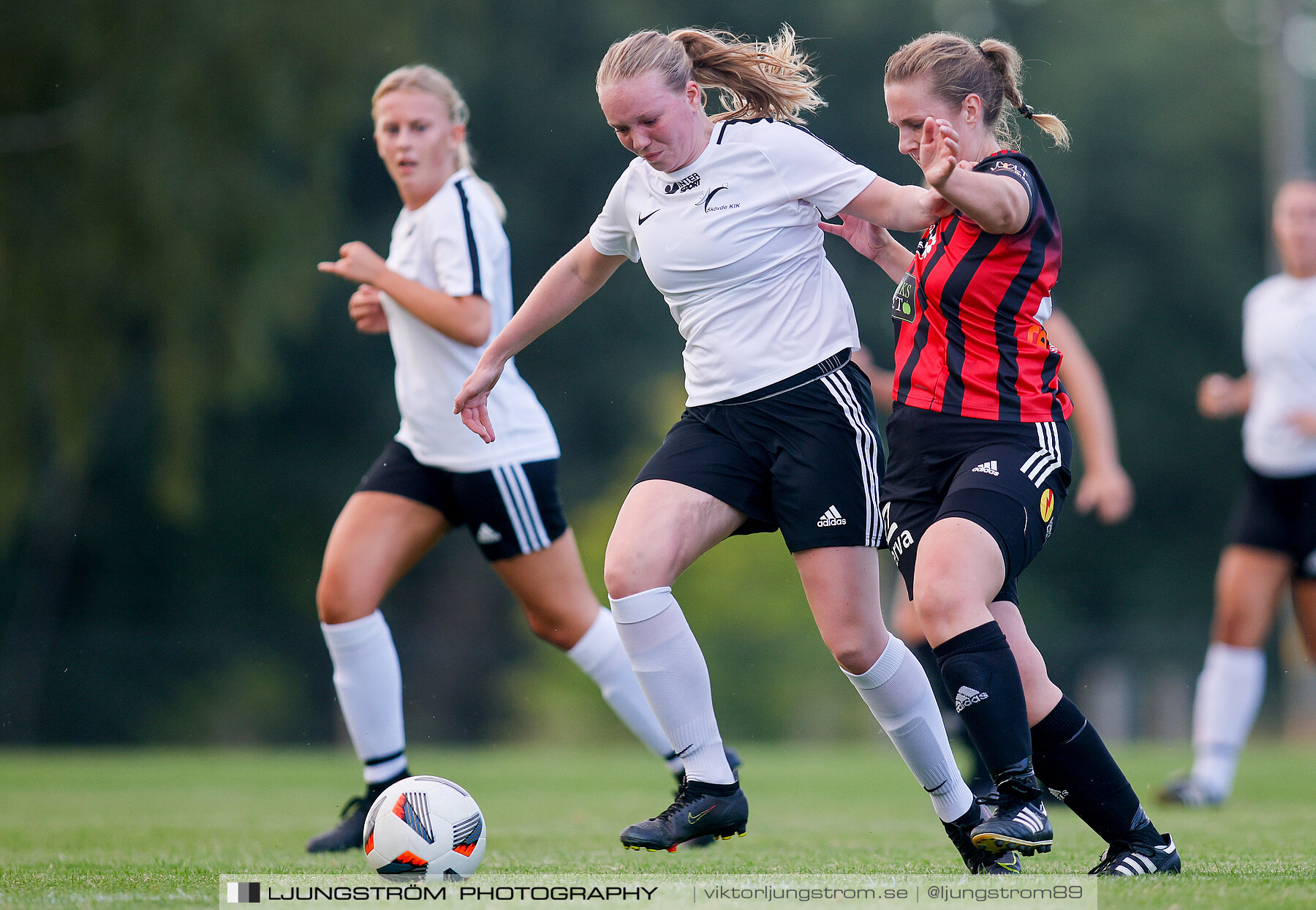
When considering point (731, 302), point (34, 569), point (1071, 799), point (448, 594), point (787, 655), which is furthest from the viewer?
point (448, 594)

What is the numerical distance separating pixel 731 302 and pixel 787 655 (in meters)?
18.2

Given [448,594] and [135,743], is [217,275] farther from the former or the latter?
[448,594]

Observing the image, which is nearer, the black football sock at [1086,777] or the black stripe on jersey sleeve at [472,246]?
the black football sock at [1086,777]

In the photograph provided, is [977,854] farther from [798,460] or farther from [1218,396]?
[1218,396]

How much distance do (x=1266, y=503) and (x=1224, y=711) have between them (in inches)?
39.9

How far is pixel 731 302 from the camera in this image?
4062 millimetres

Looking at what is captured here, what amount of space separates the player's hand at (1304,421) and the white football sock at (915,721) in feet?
12.0

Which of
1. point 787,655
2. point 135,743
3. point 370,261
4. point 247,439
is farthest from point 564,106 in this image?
point 370,261

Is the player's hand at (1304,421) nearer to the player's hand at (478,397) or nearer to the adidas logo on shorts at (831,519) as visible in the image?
the adidas logo on shorts at (831,519)

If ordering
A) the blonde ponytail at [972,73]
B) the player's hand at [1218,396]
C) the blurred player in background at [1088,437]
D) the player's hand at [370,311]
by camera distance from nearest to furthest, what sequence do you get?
the blonde ponytail at [972,73] → the player's hand at [370,311] → the blurred player in background at [1088,437] → the player's hand at [1218,396]

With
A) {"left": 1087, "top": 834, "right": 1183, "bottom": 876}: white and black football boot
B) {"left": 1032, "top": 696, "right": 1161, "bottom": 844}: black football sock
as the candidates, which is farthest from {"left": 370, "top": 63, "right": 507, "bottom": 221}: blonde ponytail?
{"left": 1087, "top": 834, "right": 1183, "bottom": 876}: white and black football boot

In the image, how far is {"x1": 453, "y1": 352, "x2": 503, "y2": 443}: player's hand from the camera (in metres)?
4.28

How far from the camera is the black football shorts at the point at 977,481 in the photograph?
12.1 ft

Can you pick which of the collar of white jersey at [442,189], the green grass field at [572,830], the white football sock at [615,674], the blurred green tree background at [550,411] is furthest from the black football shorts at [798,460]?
the blurred green tree background at [550,411]
